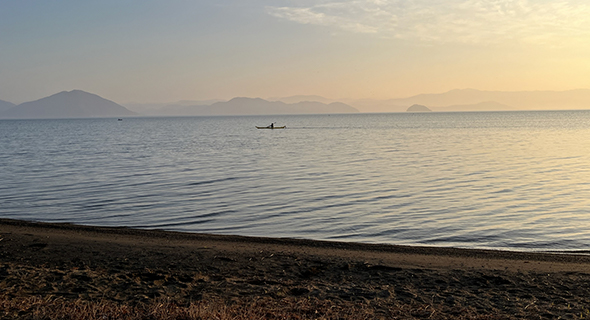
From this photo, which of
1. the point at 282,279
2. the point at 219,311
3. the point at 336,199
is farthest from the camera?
the point at 336,199

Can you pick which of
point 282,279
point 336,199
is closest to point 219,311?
point 282,279

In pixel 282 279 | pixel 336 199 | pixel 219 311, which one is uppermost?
pixel 219 311

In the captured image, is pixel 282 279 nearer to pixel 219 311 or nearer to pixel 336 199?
pixel 219 311

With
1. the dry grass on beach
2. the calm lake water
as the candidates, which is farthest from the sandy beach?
the calm lake water

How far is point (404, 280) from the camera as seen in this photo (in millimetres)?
9711

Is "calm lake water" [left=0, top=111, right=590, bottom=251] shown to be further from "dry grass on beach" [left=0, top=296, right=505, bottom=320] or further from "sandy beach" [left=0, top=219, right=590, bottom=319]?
"dry grass on beach" [left=0, top=296, right=505, bottom=320]

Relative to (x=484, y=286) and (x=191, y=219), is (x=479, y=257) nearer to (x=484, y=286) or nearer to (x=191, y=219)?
(x=484, y=286)

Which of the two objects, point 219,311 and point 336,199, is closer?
point 219,311

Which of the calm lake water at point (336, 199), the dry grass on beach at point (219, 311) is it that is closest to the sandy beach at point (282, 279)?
the dry grass on beach at point (219, 311)

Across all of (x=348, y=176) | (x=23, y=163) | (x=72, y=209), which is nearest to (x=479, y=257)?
(x=72, y=209)

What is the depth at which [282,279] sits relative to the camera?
384 inches

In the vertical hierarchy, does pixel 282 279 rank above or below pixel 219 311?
below

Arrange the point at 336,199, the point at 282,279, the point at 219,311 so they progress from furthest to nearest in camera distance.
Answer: the point at 336,199 → the point at 282,279 → the point at 219,311

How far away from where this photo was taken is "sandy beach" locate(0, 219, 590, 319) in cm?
761
